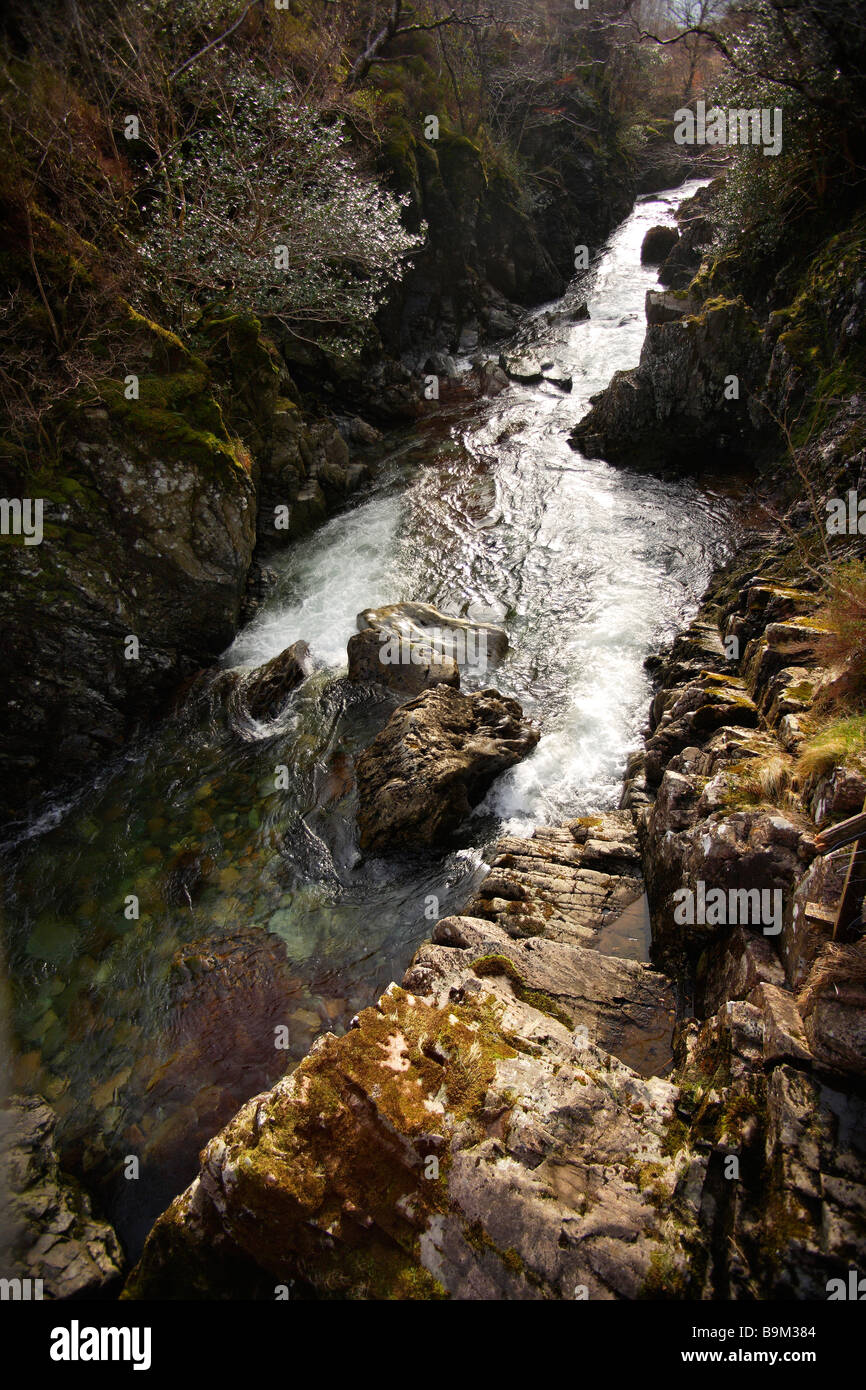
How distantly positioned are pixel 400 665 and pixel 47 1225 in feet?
26.4

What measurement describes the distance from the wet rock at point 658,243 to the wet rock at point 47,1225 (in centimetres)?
3338

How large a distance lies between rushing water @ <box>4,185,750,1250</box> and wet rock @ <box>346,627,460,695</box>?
18.7 inches

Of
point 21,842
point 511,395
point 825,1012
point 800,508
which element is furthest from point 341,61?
point 825,1012

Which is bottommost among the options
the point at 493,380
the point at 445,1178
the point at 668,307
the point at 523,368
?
the point at 445,1178

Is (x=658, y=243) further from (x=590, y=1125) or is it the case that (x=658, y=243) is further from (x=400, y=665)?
(x=590, y=1125)

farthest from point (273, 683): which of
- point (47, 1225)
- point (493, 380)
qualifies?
point (493, 380)

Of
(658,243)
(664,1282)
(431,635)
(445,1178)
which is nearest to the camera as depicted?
(664,1282)

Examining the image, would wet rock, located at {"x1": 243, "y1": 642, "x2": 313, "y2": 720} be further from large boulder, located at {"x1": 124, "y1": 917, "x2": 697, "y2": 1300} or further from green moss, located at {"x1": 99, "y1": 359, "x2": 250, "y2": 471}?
large boulder, located at {"x1": 124, "y1": 917, "x2": 697, "y2": 1300}

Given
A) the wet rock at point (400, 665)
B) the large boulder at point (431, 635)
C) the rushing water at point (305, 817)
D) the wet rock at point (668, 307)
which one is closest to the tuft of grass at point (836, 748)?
the rushing water at point (305, 817)

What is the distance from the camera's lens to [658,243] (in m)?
26.3

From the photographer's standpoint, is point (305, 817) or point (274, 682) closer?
point (305, 817)

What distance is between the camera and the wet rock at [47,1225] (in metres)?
4.88

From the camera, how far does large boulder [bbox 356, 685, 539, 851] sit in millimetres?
8273

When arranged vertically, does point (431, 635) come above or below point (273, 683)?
Result: above
